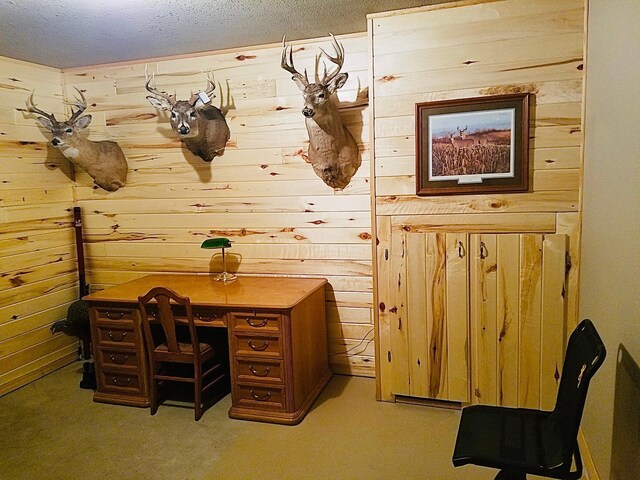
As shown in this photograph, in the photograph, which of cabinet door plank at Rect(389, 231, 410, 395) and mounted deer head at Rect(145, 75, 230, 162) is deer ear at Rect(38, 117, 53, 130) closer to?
mounted deer head at Rect(145, 75, 230, 162)

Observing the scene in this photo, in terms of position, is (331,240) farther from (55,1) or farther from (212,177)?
(55,1)

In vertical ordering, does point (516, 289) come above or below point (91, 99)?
below

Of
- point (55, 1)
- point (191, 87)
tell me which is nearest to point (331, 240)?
point (191, 87)

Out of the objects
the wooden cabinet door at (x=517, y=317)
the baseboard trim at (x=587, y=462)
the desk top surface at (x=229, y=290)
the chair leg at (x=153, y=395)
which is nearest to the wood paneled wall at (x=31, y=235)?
the desk top surface at (x=229, y=290)

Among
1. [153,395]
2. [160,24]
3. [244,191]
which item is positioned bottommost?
[153,395]

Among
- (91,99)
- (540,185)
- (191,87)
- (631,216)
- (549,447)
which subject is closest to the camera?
(631,216)

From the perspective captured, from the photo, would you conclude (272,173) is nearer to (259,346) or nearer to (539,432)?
(259,346)

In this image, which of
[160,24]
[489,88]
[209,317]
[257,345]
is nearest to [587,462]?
[257,345]

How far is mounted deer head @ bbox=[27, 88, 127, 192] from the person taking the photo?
3.62m

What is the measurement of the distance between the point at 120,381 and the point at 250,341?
108 cm

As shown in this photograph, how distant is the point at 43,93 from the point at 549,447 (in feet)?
13.8

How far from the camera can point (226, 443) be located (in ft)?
9.09

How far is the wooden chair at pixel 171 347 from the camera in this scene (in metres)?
2.97

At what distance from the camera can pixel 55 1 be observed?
8.31ft
